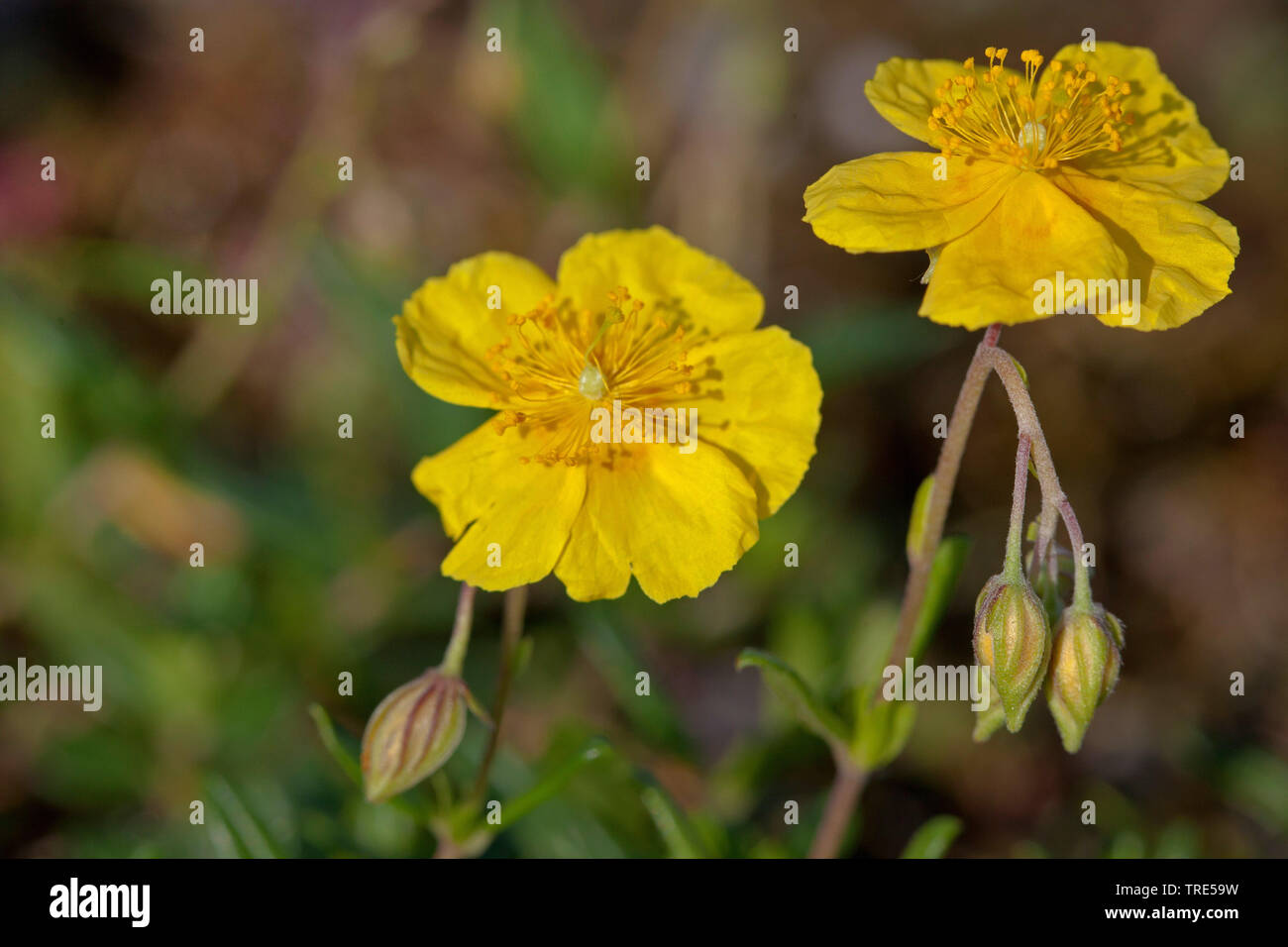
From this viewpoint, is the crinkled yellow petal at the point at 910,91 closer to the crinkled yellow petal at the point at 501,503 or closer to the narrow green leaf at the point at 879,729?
the crinkled yellow petal at the point at 501,503

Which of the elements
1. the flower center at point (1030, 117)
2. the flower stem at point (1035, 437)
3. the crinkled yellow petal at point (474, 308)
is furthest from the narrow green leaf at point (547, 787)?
the flower center at point (1030, 117)

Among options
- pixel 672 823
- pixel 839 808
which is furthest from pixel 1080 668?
pixel 672 823

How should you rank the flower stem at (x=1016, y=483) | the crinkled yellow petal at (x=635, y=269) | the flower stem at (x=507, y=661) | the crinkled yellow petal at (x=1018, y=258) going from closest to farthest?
the crinkled yellow petal at (x=1018, y=258), the flower stem at (x=1016, y=483), the flower stem at (x=507, y=661), the crinkled yellow petal at (x=635, y=269)

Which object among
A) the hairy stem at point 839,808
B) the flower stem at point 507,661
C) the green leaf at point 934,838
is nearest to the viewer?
the flower stem at point 507,661

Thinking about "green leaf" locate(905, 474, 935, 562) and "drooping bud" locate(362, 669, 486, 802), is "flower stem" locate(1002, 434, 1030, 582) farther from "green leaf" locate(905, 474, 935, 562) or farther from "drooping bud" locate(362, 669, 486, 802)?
"drooping bud" locate(362, 669, 486, 802)

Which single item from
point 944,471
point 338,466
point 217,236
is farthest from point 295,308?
point 944,471

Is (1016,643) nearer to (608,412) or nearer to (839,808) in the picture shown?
(839,808)
